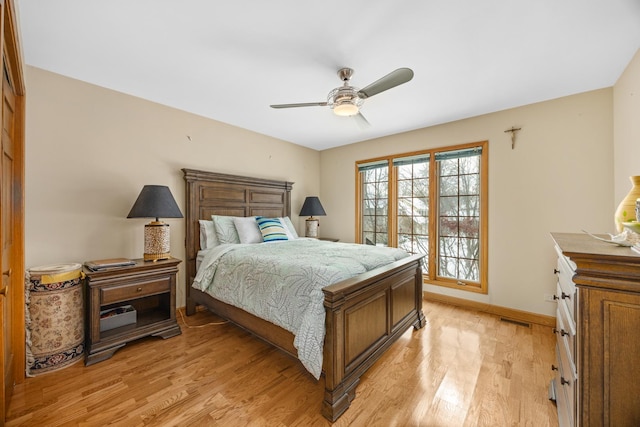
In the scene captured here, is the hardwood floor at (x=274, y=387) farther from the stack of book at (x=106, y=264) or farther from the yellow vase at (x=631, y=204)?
the yellow vase at (x=631, y=204)

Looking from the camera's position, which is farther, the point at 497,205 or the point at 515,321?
the point at 497,205

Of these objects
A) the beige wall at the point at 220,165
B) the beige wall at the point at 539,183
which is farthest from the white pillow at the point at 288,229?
the beige wall at the point at 539,183

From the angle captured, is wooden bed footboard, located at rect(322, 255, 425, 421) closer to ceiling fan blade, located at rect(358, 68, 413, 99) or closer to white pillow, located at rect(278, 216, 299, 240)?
ceiling fan blade, located at rect(358, 68, 413, 99)

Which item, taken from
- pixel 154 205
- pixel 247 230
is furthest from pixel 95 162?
pixel 247 230

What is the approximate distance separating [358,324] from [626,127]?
287cm

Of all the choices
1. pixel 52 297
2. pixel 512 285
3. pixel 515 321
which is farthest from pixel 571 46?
pixel 52 297

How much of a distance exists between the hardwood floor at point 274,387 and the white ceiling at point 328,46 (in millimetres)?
2492

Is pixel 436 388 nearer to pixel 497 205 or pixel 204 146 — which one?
pixel 497 205

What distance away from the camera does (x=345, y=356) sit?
170 cm

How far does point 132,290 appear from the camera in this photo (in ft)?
7.59

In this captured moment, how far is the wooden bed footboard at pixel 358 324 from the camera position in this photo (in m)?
1.60

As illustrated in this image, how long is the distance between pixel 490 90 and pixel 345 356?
2.88 m

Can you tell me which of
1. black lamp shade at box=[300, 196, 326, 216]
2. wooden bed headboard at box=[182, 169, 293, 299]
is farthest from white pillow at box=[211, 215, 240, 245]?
black lamp shade at box=[300, 196, 326, 216]

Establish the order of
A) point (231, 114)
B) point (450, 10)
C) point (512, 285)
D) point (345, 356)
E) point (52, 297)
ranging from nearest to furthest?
point (450, 10), point (345, 356), point (52, 297), point (512, 285), point (231, 114)
